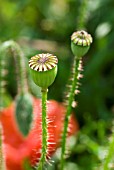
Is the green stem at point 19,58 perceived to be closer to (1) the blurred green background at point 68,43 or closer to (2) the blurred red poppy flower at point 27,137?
(2) the blurred red poppy flower at point 27,137

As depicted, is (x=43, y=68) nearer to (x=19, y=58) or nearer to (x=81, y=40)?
(x=81, y=40)

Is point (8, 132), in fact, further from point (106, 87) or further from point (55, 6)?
point (55, 6)

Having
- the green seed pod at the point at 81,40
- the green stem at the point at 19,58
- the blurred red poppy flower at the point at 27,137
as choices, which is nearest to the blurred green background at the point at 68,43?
the blurred red poppy flower at the point at 27,137

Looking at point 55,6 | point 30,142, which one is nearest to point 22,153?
point 30,142

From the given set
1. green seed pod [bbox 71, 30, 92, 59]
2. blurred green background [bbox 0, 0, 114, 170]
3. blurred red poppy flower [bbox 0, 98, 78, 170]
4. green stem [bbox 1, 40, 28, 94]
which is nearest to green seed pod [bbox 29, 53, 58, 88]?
green seed pod [bbox 71, 30, 92, 59]

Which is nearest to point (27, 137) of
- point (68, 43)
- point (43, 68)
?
point (68, 43)

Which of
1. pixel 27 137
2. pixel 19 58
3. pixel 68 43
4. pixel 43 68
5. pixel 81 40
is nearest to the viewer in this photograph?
pixel 43 68

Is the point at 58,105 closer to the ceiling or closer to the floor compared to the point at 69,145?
closer to the ceiling
